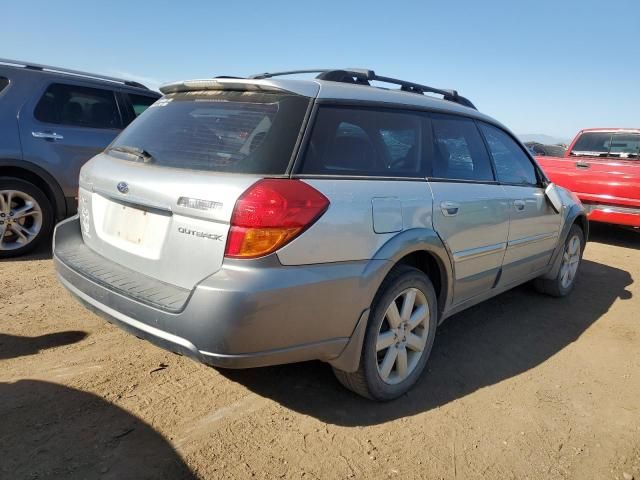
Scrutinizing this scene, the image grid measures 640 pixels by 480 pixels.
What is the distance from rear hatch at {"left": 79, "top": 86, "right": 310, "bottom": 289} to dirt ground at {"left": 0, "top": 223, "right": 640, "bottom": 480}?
74 centimetres

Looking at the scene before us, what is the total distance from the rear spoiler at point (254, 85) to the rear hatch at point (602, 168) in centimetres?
599

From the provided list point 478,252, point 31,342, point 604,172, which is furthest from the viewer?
point 604,172

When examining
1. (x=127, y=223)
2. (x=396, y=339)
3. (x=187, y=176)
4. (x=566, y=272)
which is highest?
(x=187, y=176)

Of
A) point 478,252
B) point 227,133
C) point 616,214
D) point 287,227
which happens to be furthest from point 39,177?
point 616,214

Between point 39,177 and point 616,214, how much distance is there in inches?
281

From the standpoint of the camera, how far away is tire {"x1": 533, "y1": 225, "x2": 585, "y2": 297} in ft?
15.4

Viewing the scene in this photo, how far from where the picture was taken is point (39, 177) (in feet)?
15.9

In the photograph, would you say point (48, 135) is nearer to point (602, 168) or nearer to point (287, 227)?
point (287, 227)

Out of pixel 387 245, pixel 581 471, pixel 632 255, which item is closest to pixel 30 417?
pixel 387 245

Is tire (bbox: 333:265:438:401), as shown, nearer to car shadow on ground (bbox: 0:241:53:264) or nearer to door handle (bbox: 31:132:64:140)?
car shadow on ground (bbox: 0:241:53:264)

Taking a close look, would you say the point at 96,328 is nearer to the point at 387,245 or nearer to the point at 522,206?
the point at 387,245

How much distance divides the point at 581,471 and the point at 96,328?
2.98 meters

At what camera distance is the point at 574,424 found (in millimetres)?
2717

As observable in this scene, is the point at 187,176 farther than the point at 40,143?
No
